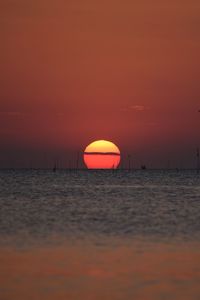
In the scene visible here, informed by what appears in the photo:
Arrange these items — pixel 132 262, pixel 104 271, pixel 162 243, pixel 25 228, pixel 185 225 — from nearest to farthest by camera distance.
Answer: pixel 104 271, pixel 132 262, pixel 162 243, pixel 25 228, pixel 185 225

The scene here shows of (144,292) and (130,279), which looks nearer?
(144,292)

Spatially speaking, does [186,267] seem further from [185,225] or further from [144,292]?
[185,225]

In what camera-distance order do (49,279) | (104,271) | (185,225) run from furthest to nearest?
1. (185,225)
2. (104,271)
3. (49,279)

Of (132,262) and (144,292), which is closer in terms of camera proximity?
(144,292)

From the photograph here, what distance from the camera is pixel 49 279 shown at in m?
25.8

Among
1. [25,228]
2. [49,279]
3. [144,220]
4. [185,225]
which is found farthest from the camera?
[144,220]

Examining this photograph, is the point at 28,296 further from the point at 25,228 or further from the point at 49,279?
the point at 25,228

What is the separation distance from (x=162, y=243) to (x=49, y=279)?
14242mm

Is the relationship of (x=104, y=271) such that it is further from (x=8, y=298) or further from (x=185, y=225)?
(x=185, y=225)

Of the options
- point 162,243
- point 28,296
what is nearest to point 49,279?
point 28,296

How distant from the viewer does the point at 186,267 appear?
28.5 meters

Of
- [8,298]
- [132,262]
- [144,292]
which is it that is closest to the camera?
[8,298]

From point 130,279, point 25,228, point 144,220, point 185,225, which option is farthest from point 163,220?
point 130,279

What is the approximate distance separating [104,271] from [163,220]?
31.1 metres
